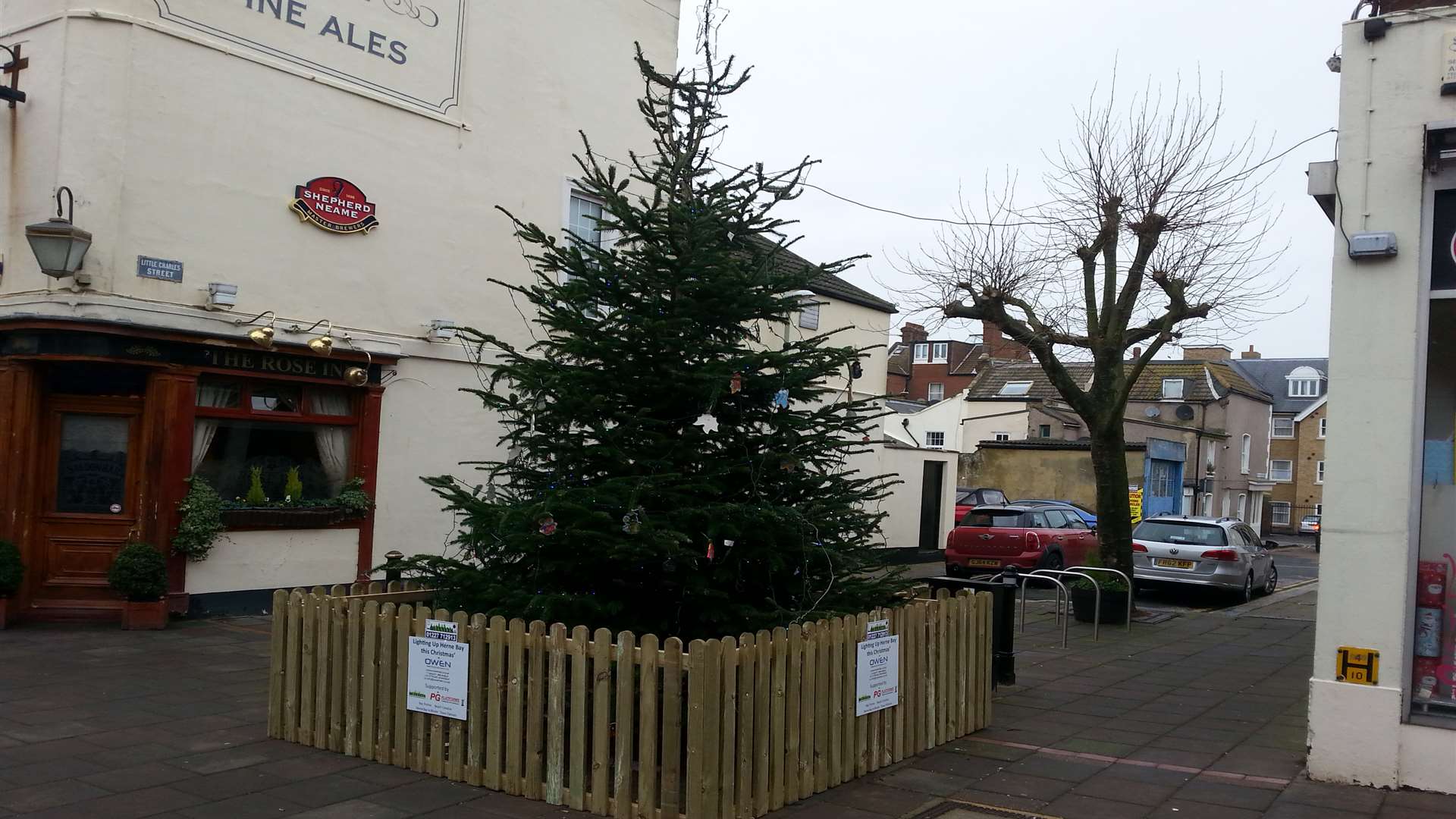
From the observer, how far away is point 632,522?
626 cm

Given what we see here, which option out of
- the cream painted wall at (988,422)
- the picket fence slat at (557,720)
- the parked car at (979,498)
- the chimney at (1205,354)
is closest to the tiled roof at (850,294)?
the parked car at (979,498)

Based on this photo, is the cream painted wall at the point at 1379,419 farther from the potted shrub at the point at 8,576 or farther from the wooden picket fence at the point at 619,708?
the potted shrub at the point at 8,576

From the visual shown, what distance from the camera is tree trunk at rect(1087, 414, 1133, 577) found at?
590 inches

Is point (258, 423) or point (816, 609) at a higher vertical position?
point (258, 423)

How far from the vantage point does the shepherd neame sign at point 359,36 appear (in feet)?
40.4

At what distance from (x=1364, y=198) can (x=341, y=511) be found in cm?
1102

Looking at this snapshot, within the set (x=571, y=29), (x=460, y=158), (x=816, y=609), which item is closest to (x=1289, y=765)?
(x=816, y=609)

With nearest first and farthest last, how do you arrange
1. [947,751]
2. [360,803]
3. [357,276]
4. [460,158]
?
[360,803] → [947,751] → [357,276] → [460,158]

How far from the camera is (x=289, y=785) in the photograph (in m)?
6.28

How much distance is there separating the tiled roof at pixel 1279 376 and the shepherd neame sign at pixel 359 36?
189 ft

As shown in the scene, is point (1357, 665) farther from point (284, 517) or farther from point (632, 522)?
point (284, 517)

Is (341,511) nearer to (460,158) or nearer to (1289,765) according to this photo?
(460,158)

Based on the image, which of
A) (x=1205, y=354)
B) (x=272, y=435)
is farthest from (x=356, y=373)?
(x=1205, y=354)

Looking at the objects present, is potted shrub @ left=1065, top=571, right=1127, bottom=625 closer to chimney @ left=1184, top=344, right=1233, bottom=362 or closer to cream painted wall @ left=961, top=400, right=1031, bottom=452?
cream painted wall @ left=961, top=400, right=1031, bottom=452
